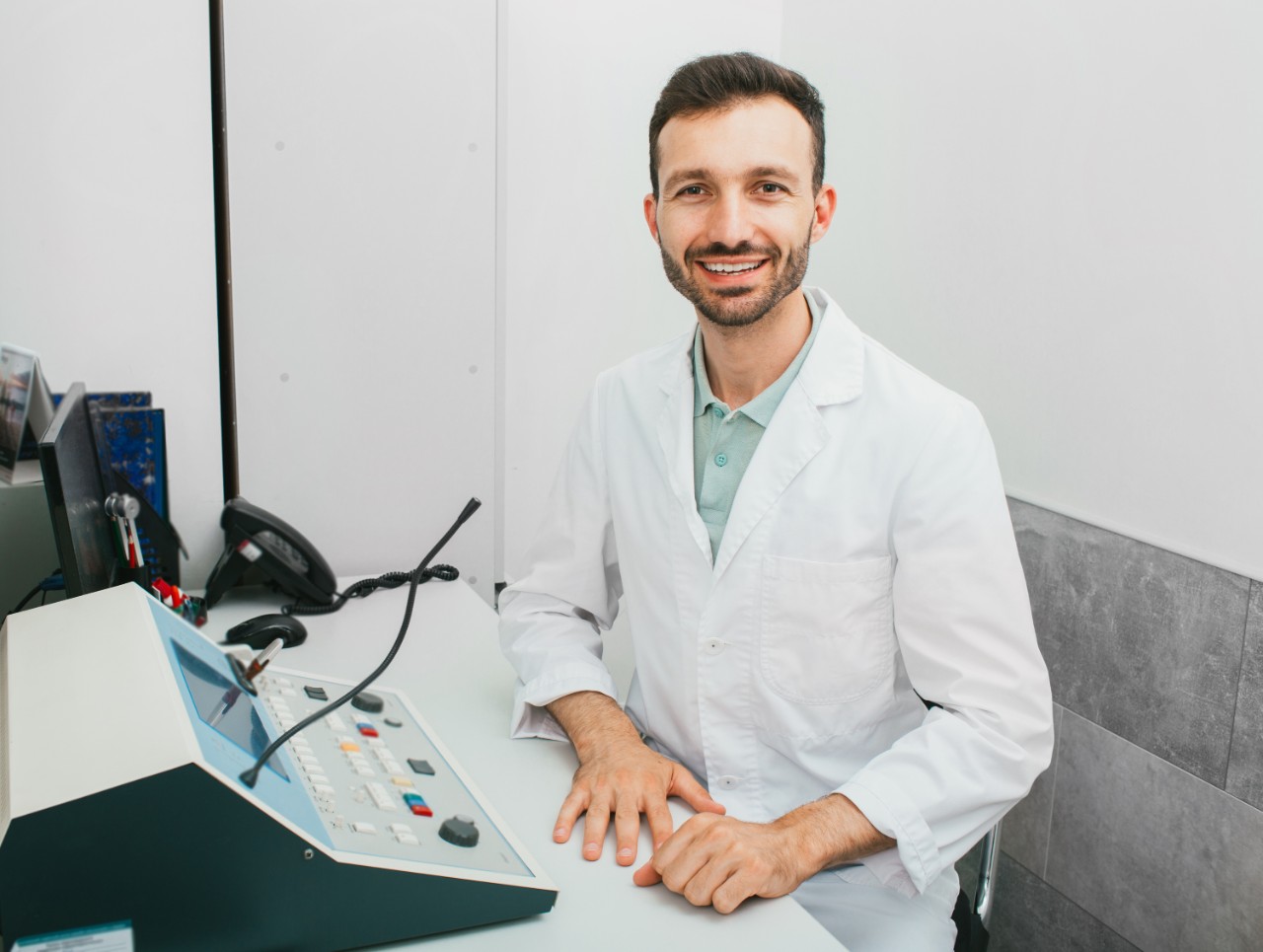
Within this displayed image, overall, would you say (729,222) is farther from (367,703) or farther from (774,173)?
(367,703)

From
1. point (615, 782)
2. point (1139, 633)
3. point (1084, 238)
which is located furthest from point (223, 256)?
point (1139, 633)

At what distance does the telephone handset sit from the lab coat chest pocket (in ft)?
2.67

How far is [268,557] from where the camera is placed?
1.70 m

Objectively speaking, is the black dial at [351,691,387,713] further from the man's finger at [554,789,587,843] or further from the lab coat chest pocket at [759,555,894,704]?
the lab coat chest pocket at [759,555,894,704]

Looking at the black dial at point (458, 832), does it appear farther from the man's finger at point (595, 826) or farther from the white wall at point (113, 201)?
the white wall at point (113, 201)

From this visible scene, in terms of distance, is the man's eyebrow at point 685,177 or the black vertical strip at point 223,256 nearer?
the man's eyebrow at point 685,177

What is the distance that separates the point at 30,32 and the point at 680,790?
4.81 feet

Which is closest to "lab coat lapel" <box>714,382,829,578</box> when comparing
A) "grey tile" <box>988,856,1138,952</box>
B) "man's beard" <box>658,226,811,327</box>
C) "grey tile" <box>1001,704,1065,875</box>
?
"man's beard" <box>658,226,811,327</box>

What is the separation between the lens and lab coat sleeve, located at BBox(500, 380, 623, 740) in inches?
56.1

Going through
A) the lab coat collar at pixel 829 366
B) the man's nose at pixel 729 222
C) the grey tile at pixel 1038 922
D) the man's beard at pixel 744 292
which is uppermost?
the man's nose at pixel 729 222

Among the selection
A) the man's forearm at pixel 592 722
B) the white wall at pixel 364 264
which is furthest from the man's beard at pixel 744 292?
the white wall at pixel 364 264

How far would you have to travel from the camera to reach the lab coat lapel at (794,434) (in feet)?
4.19

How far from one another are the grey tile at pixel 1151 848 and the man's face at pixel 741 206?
103 centimetres

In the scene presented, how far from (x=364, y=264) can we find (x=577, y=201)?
0.77 m
